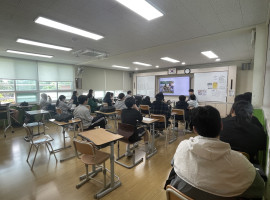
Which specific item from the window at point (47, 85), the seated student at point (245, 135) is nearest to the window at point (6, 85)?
the window at point (47, 85)

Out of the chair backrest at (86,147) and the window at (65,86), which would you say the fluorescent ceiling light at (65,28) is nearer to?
the chair backrest at (86,147)

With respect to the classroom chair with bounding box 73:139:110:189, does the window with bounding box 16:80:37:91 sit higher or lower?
higher

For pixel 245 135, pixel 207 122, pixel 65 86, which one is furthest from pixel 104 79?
pixel 207 122

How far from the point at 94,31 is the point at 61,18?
739 mm

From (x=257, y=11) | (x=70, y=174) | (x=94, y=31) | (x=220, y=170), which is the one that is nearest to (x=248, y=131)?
(x=220, y=170)

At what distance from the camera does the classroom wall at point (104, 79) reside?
8062 millimetres

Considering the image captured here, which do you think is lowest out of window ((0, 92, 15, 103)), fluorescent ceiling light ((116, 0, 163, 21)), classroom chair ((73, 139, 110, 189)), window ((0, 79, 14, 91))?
classroom chair ((73, 139, 110, 189))

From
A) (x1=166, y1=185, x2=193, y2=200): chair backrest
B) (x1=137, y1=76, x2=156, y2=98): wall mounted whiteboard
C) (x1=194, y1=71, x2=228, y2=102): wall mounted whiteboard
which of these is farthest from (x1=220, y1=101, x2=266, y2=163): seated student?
(x1=137, y1=76, x2=156, y2=98): wall mounted whiteboard

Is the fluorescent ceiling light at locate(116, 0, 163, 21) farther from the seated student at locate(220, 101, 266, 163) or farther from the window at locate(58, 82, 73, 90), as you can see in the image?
the window at locate(58, 82, 73, 90)

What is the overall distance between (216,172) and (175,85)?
27.0 ft

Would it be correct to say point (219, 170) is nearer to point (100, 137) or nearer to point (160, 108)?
point (100, 137)

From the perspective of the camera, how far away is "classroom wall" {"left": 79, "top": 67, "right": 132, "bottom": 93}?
317 inches

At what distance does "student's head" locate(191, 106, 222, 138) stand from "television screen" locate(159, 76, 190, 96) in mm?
7658

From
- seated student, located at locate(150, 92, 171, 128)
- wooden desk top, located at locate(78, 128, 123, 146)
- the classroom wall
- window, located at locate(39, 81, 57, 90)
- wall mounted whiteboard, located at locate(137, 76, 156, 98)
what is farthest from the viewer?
wall mounted whiteboard, located at locate(137, 76, 156, 98)
